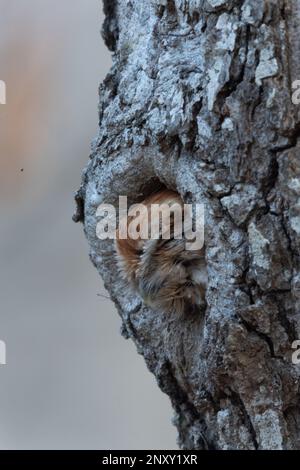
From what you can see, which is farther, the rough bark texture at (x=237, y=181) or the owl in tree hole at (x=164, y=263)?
the owl in tree hole at (x=164, y=263)

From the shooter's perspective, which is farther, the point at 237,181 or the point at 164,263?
the point at 164,263

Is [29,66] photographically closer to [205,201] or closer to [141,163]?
[141,163]

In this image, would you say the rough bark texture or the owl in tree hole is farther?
the owl in tree hole

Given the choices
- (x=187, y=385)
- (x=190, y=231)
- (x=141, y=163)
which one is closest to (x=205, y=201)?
(x=190, y=231)

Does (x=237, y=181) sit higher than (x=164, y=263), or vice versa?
(x=237, y=181)
